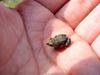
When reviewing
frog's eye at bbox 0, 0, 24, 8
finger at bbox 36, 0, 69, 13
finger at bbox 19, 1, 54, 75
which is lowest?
frog's eye at bbox 0, 0, 24, 8

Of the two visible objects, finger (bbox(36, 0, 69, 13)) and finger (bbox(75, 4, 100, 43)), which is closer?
finger (bbox(75, 4, 100, 43))

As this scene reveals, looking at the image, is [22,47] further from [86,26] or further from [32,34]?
[86,26]

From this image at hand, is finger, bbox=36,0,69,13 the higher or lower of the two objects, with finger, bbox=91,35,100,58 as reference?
lower

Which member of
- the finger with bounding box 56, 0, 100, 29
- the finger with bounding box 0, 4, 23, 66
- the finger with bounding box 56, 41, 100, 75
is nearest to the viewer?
the finger with bounding box 56, 41, 100, 75

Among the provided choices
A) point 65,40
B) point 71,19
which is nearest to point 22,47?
point 65,40

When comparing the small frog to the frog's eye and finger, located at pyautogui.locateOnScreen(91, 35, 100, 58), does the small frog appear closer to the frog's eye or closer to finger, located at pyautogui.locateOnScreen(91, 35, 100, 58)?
finger, located at pyautogui.locateOnScreen(91, 35, 100, 58)

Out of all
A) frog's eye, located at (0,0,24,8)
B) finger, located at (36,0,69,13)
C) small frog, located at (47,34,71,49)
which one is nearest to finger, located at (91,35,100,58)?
small frog, located at (47,34,71,49)
